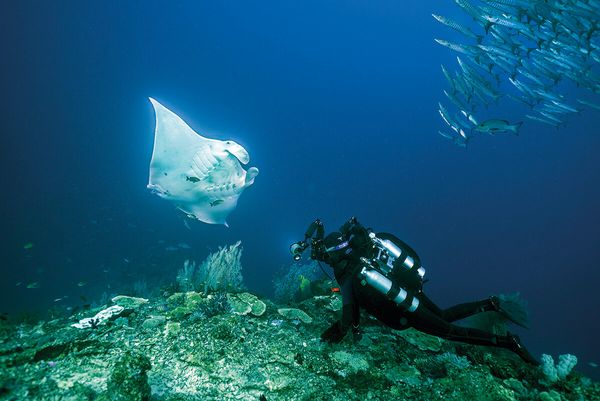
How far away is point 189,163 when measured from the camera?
848 centimetres

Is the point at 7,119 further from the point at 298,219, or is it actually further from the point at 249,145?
the point at 298,219

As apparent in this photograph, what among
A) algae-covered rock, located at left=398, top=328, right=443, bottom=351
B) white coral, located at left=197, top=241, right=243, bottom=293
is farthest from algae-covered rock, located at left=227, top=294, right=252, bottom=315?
algae-covered rock, located at left=398, top=328, right=443, bottom=351

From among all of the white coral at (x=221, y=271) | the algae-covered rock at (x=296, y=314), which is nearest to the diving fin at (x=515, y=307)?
the algae-covered rock at (x=296, y=314)

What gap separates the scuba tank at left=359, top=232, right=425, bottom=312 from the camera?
143 inches

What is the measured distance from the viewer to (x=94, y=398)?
2.80m

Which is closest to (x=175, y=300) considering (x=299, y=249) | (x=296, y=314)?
(x=296, y=314)

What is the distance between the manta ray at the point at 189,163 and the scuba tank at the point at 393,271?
5.01m

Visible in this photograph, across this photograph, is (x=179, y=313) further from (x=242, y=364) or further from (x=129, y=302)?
(x=242, y=364)

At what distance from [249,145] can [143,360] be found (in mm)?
69445

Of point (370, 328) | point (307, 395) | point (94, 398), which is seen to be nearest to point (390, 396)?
point (307, 395)

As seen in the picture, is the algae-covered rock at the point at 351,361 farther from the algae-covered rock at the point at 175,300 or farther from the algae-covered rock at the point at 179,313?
the algae-covered rock at the point at 175,300

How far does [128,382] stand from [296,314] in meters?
2.75

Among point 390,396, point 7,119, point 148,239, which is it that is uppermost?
point 390,396

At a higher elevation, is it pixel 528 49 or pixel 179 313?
pixel 528 49
